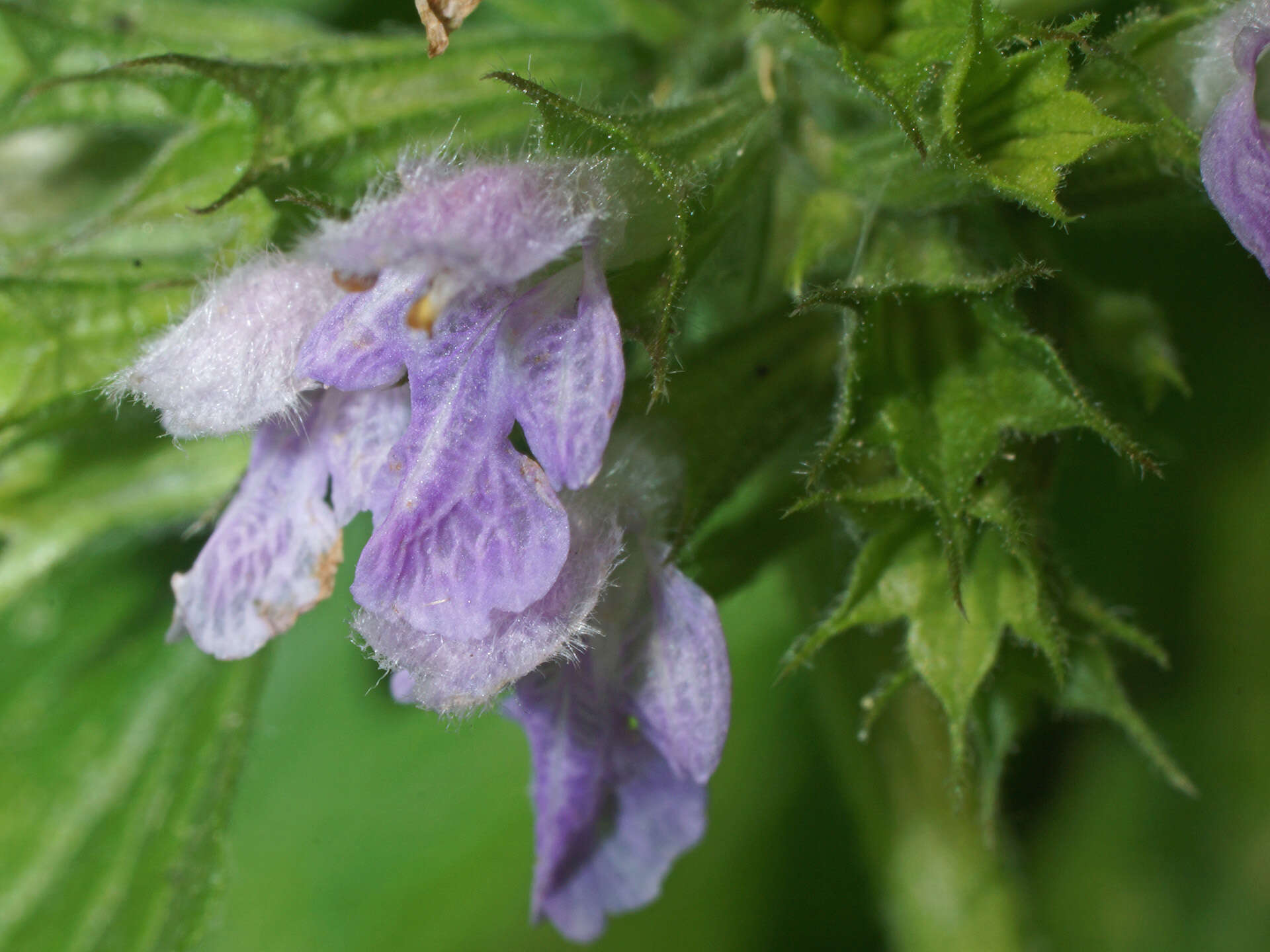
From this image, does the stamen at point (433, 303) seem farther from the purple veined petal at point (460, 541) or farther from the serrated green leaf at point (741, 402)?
the serrated green leaf at point (741, 402)

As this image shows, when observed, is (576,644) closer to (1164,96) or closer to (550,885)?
(550,885)

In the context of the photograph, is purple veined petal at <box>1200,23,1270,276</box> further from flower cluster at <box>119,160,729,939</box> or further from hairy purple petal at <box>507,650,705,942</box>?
hairy purple petal at <box>507,650,705,942</box>

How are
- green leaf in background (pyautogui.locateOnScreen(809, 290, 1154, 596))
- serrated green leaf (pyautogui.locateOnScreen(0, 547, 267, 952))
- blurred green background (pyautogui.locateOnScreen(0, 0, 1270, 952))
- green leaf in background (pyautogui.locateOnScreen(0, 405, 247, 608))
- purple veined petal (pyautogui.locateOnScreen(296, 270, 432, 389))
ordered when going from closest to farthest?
purple veined petal (pyautogui.locateOnScreen(296, 270, 432, 389)) → green leaf in background (pyautogui.locateOnScreen(809, 290, 1154, 596)) → serrated green leaf (pyautogui.locateOnScreen(0, 547, 267, 952)) → green leaf in background (pyautogui.locateOnScreen(0, 405, 247, 608)) → blurred green background (pyautogui.locateOnScreen(0, 0, 1270, 952))

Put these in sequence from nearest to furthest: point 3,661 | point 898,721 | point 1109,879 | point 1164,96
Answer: point 1164,96
point 898,721
point 3,661
point 1109,879

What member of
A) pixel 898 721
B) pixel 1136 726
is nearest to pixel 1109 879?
pixel 898 721

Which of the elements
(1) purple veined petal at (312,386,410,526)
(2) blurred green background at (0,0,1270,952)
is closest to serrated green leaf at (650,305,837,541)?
(1) purple veined petal at (312,386,410,526)

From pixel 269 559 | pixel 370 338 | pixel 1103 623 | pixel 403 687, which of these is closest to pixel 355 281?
pixel 370 338
